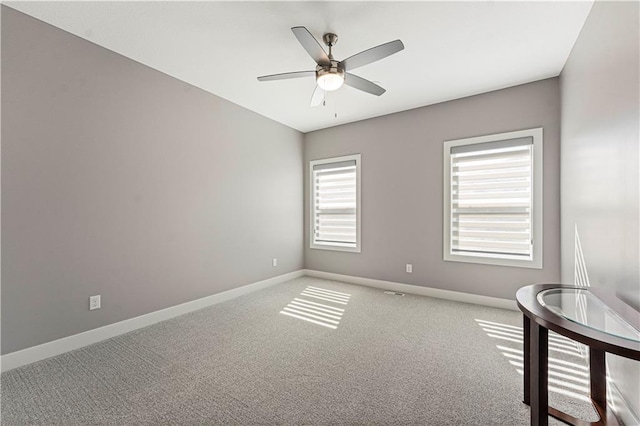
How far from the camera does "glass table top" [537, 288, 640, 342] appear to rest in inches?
45.6

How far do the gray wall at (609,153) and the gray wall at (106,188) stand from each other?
373 cm

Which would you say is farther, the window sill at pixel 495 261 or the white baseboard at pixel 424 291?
the white baseboard at pixel 424 291

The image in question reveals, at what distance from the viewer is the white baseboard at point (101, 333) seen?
7.22 ft

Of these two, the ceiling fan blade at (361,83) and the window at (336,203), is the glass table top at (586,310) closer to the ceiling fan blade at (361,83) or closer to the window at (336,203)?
the ceiling fan blade at (361,83)

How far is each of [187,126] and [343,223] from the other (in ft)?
9.07

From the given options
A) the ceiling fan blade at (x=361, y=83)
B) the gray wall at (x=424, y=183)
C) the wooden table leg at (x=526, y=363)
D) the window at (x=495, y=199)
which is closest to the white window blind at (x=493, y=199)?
the window at (x=495, y=199)

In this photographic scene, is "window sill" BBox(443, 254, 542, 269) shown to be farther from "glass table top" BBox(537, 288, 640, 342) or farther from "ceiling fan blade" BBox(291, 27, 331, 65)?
"ceiling fan blade" BBox(291, 27, 331, 65)

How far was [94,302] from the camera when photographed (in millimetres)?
2631

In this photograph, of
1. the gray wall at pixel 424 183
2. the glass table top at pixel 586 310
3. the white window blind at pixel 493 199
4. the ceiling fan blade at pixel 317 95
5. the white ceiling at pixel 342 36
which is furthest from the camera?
the white window blind at pixel 493 199

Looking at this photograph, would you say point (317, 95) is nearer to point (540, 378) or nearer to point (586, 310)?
point (586, 310)

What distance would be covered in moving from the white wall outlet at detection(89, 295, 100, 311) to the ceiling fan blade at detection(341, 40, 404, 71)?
3020 mm

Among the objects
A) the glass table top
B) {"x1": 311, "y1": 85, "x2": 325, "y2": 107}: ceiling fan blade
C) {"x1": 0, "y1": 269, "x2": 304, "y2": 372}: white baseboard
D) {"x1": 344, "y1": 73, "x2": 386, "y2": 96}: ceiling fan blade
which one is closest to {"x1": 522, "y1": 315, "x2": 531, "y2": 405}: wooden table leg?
the glass table top

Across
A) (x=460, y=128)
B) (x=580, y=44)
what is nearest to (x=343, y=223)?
(x=460, y=128)

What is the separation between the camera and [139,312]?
9.71ft
